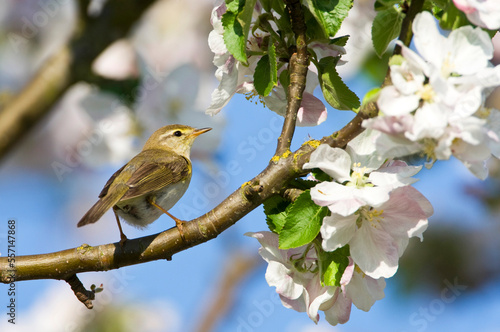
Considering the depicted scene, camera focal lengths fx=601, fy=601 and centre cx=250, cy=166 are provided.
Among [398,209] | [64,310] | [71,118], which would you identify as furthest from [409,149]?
[64,310]

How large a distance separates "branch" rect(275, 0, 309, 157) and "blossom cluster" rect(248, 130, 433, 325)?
222 mm

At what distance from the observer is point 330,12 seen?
157 centimetres

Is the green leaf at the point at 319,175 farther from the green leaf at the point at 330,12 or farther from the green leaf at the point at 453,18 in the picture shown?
the green leaf at the point at 453,18

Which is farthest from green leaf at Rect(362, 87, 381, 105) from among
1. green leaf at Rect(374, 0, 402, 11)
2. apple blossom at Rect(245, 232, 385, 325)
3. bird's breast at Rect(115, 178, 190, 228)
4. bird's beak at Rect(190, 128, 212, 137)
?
bird's beak at Rect(190, 128, 212, 137)

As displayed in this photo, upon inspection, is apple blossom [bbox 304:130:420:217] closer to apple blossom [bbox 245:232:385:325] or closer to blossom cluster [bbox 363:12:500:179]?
blossom cluster [bbox 363:12:500:179]

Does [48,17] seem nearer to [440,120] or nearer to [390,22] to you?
[390,22]

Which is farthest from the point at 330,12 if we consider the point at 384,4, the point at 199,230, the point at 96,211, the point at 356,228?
the point at 96,211

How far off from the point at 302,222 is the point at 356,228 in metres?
0.14

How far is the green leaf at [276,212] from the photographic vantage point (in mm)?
1657

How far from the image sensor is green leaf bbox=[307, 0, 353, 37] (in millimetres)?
1560

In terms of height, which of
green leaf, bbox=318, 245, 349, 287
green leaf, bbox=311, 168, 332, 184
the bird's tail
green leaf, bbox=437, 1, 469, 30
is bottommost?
the bird's tail

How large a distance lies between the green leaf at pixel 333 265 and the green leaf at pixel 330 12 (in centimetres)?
58

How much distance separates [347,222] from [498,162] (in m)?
3.14

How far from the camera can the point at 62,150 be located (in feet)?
13.6
